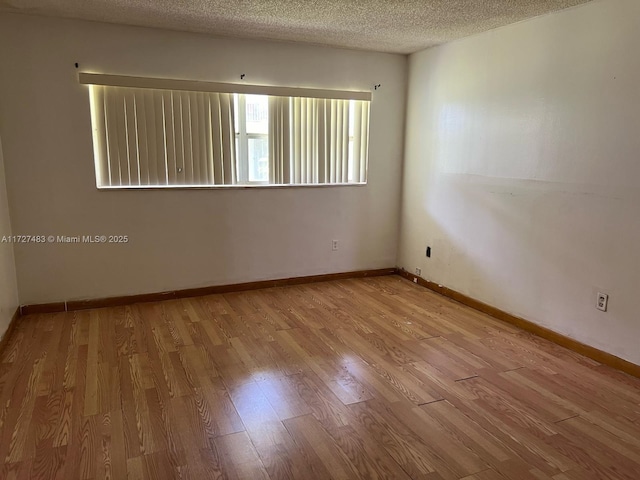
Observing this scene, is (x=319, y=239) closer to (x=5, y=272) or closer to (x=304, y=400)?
(x=304, y=400)

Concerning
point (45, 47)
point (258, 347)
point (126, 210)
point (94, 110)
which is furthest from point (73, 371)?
point (45, 47)

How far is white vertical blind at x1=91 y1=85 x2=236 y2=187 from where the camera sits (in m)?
3.64

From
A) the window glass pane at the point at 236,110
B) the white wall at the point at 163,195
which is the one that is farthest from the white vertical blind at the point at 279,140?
the window glass pane at the point at 236,110

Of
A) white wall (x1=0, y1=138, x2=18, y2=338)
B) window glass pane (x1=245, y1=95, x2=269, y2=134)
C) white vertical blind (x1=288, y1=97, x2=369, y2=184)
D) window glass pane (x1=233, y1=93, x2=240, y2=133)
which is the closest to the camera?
white wall (x1=0, y1=138, x2=18, y2=338)

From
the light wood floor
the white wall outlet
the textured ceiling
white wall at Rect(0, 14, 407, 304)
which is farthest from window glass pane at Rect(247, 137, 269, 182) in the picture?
the white wall outlet

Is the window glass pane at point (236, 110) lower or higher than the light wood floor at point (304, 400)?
higher

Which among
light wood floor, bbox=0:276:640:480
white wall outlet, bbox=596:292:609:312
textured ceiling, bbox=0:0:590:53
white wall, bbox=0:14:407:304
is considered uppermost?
textured ceiling, bbox=0:0:590:53

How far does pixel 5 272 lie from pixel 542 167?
3.90 meters

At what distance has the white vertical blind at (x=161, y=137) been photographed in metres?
3.64

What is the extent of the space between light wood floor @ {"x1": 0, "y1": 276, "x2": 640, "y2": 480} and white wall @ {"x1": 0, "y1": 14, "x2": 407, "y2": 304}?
1.61 ft

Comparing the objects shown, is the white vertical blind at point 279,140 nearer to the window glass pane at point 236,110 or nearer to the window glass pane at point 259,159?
the window glass pane at point 259,159

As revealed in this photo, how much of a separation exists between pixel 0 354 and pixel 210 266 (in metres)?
1.71

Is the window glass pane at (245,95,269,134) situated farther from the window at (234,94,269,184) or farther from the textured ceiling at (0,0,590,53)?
the textured ceiling at (0,0,590,53)

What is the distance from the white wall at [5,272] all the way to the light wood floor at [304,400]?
18cm
